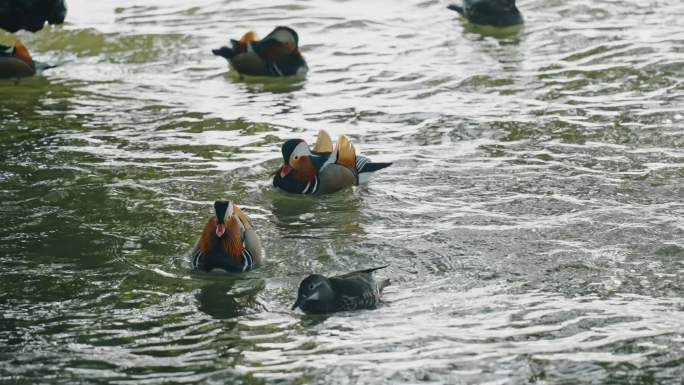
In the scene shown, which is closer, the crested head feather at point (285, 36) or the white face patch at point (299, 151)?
the white face patch at point (299, 151)

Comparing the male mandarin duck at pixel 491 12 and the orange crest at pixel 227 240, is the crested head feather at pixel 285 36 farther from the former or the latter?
the orange crest at pixel 227 240

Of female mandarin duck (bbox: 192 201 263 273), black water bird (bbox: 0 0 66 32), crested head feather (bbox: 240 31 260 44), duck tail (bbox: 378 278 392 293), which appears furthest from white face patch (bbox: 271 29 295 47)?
duck tail (bbox: 378 278 392 293)

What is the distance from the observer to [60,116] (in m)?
14.7

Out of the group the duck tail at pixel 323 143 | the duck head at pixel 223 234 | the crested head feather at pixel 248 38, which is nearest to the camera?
the duck head at pixel 223 234

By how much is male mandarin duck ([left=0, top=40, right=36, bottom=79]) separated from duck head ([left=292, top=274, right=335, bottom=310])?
845cm

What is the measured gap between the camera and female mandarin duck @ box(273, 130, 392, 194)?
11.8 m

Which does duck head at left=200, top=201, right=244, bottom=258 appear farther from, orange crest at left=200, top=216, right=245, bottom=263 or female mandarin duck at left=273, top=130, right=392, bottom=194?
female mandarin duck at left=273, top=130, right=392, bottom=194

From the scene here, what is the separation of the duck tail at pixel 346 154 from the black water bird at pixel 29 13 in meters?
3.70

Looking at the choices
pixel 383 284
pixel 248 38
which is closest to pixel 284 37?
pixel 248 38

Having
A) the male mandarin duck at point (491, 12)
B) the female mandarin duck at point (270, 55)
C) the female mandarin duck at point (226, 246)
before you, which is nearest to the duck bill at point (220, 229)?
the female mandarin duck at point (226, 246)

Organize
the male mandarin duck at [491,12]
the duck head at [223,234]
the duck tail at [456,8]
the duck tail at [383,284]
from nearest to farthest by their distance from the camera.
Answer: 1. the duck tail at [383,284]
2. the duck head at [223,234]
3. the male mandarin duck at [491,12]
4. the duck tail at [456,8]

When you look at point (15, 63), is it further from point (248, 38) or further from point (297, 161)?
point (297, 161)

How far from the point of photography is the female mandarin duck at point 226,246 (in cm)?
963

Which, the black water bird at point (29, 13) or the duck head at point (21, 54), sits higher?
the black water bird at point (29, 13)
